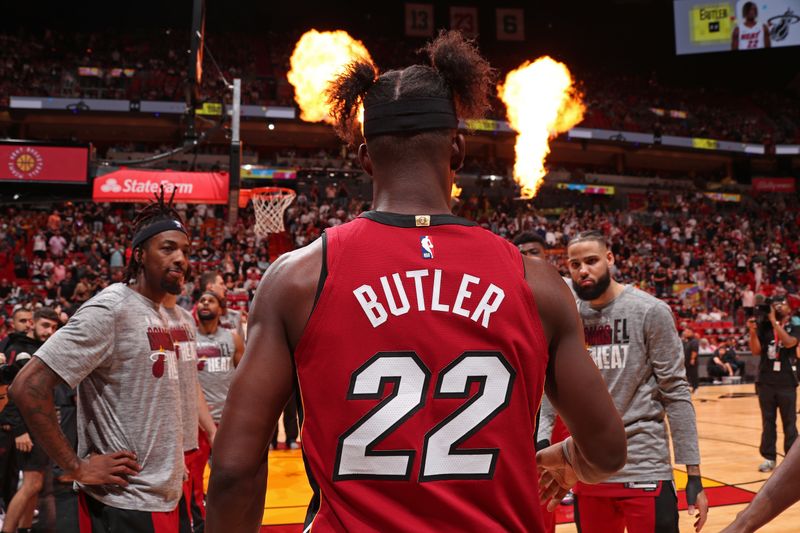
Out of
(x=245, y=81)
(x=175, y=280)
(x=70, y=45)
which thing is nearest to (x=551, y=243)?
(x=245, y=81)

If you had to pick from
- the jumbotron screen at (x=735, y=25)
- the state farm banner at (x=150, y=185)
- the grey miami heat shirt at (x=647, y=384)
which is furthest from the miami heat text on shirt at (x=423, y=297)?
the jumbotron screen at (x=735, y=25)

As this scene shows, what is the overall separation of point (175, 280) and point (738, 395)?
51.1 feet

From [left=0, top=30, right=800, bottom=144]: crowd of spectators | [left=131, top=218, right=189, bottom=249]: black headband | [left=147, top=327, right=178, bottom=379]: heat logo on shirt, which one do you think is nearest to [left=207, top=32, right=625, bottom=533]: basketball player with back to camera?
[left=147, top=327, right=178, bottom=379]: heat logo on shirt

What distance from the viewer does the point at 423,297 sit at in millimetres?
1411

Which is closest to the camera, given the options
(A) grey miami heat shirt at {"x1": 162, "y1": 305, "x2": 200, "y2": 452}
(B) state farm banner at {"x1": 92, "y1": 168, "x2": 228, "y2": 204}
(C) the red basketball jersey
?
(C) the red basketball jersey

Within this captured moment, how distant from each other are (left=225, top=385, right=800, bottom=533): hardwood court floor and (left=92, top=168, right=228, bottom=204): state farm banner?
171 inches

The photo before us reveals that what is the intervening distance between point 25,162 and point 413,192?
10.8 metres

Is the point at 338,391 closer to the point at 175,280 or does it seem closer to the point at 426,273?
the point at 426,273

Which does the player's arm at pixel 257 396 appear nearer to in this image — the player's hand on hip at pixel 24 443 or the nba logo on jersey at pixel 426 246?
the nba logo on jersey at pixel 426 246

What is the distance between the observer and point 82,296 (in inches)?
395

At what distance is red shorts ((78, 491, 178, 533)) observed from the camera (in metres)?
2.85

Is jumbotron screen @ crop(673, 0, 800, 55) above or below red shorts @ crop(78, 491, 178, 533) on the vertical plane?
above

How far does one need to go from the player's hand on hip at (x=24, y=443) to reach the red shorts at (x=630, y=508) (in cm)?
428

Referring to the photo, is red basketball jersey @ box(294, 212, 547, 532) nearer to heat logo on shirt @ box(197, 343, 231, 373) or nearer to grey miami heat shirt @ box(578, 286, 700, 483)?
grey miami heat shirt @ box(578, 286, 700, 483)
